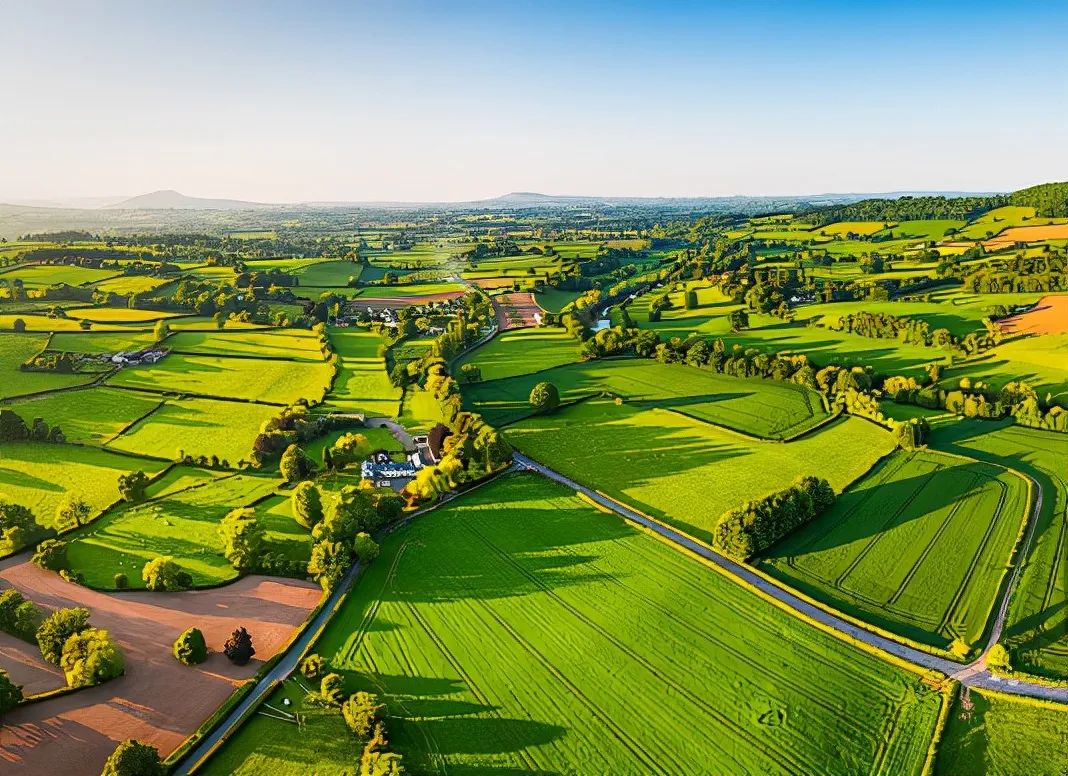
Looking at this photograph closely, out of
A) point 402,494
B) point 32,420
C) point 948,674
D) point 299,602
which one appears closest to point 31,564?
point 299,602

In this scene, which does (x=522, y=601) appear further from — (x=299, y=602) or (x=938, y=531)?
(x=938, y=531)

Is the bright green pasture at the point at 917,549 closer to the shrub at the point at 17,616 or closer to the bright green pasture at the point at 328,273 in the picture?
the shrub at the point at 17,616

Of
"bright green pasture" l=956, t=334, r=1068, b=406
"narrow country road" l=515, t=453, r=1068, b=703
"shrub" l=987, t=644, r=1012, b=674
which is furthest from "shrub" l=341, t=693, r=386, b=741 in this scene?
"bright green pasture" l=956, t=334, r=1068, b=406

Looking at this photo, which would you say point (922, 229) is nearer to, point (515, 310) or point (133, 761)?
point (515, 310)

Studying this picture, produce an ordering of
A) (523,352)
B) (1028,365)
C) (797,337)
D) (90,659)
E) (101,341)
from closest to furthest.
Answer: (90,659) → (1028,365) → (101,341) → (523,352) → (797,337)

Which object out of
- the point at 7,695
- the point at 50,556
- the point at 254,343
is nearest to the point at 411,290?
the point at 254,343

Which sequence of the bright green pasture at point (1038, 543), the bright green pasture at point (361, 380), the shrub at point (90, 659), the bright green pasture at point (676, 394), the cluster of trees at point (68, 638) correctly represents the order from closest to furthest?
the shrub at point (90, 659) < the cluster of trees at point (68, 638) < the bright green pasture at point (1038, 543) < the bright green pasture at point (676, 394) < the bright green pasture at point (361, 380)

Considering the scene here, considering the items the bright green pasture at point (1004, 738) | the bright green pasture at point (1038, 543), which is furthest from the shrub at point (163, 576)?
the bright green pasture at point (1038, 543)
